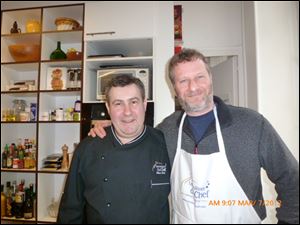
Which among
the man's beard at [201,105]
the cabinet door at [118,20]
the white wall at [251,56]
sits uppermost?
the cabinet door at [118,20]

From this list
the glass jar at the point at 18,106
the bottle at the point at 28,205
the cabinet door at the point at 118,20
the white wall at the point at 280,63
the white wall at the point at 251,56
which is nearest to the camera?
the white wall at the point at 280,63

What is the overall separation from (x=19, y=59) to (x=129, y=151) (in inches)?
56.9

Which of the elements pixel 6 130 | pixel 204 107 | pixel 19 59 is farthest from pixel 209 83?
pixel 6 130

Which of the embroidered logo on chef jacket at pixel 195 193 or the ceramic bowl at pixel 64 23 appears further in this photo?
the ceramic bowl at pixel 64 23

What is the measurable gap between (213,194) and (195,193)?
62 millimetres

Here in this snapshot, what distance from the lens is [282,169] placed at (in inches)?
31.1

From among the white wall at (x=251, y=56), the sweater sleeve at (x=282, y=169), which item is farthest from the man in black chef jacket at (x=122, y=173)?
the white wall at (x=251, y=56)

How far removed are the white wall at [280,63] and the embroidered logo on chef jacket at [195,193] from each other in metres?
0.37

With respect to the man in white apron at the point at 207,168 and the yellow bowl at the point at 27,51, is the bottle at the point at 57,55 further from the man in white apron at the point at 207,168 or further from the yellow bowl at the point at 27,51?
the man in white apron at the point at 207,168

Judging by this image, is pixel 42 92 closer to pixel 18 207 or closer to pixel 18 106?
pixel 18 106

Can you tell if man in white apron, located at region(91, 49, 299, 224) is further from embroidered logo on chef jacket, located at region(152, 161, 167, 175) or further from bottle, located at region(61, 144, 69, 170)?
bottle, located at region(61, 144, 69, 170)

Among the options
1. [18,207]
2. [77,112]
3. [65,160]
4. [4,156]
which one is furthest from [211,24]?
[18,207]

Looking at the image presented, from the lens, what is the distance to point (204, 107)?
0.87 meters

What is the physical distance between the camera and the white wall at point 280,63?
29.2 inches
